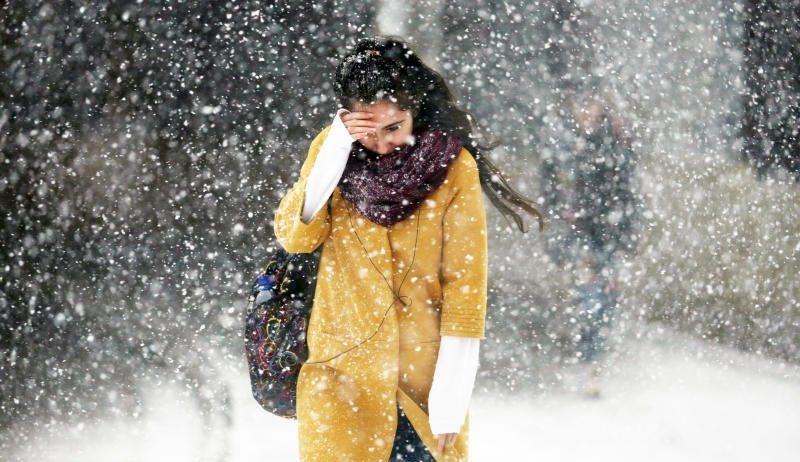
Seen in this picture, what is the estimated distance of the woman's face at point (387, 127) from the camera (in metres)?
1.56

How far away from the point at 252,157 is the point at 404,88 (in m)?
2.71

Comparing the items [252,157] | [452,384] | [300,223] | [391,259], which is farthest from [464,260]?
[252,157]

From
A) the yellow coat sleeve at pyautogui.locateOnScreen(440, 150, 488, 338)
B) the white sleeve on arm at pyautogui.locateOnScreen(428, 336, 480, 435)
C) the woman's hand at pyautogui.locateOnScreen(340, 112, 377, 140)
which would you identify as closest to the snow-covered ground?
the white sleeve on arm at pyautogui.locateOnScreen(428, 336, 480, 435)

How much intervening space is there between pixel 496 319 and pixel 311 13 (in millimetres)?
2332

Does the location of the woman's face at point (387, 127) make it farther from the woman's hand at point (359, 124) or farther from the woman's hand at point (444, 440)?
the woman's hand at point (444, 440)

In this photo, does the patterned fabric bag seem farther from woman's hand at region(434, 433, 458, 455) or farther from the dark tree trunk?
the dark tree trunk

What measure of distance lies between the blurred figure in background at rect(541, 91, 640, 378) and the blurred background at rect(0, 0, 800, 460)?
4cm

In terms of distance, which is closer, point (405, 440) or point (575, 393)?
point (405, 440)

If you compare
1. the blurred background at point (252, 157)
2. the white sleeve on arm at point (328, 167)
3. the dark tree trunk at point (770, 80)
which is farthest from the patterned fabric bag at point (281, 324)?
the dark tree trunk at point (770, 80)

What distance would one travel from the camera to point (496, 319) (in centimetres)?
466

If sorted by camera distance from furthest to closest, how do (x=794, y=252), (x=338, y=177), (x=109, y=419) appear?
1. (x=794, y=252)
2. (x=109, y=419)
3. (x=338, y=177)

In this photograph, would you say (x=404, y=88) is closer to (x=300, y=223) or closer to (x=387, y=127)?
(x=387, y=127)

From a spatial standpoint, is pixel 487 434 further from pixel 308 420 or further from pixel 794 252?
pixel 794 252

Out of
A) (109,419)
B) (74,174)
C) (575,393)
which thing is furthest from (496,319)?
(74,174)
